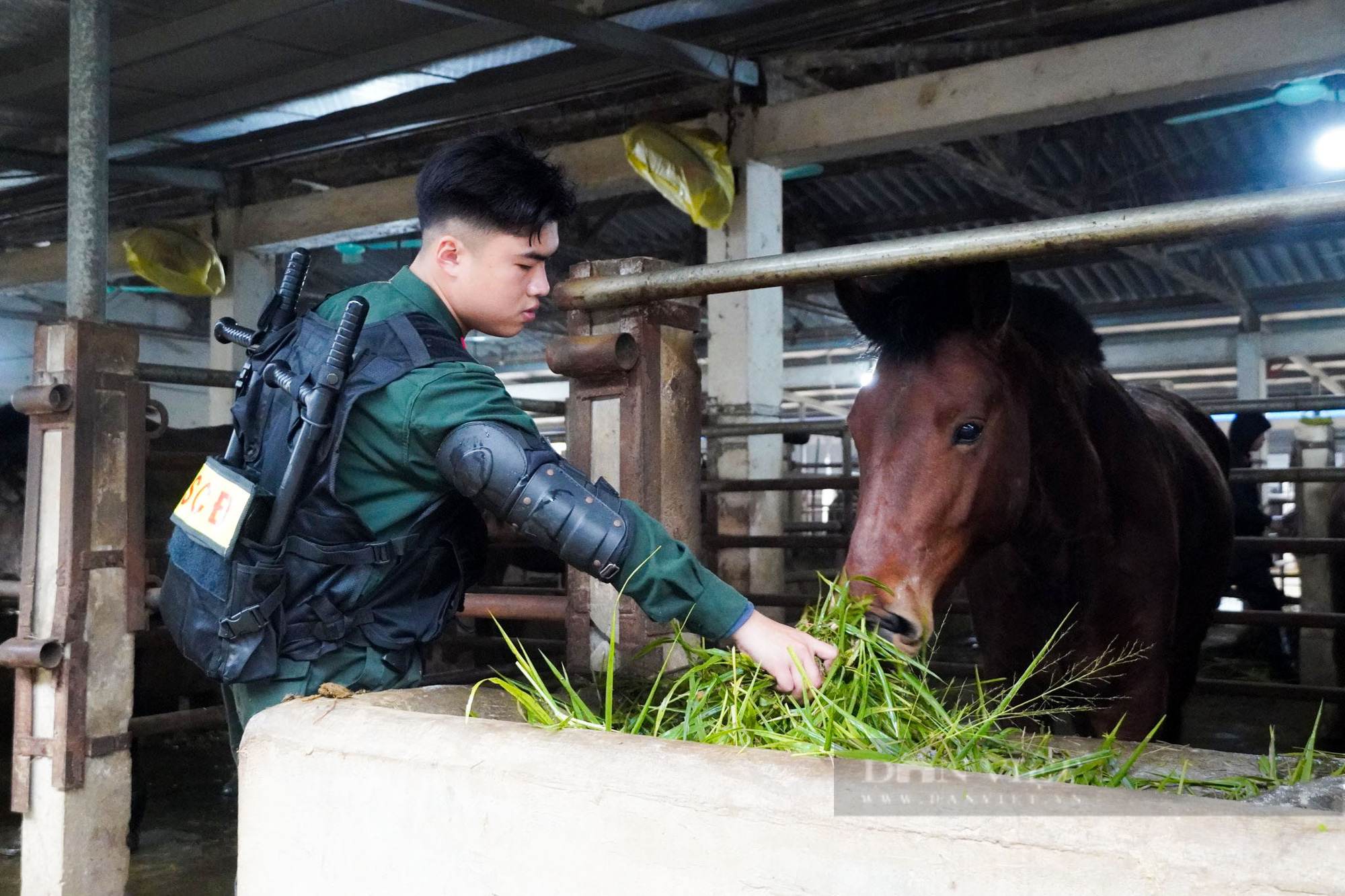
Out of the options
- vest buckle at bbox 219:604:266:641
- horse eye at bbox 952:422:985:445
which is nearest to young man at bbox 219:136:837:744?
vest buckle at bbox 219:604:266:641

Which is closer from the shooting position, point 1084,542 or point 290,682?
point 290,682

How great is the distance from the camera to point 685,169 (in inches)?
249

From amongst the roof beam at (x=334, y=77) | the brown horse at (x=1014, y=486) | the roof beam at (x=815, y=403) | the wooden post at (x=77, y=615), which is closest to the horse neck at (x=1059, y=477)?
the brown horse at (x=1014, y=486)

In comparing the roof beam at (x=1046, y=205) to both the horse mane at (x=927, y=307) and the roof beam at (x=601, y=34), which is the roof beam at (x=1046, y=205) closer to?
the roof beam at (x=601, y=34)

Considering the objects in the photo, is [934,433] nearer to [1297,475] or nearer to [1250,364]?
[1297,475]

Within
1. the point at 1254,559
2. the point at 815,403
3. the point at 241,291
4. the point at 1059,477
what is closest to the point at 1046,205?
the point at 1254,559

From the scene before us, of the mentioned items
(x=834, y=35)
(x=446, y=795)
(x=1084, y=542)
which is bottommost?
(x=446, y=795)

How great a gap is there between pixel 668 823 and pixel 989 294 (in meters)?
1.62

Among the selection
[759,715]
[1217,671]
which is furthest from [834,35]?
[759,715]

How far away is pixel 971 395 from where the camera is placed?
243cm

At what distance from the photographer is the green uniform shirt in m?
1.72

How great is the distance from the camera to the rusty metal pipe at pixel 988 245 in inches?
63.8

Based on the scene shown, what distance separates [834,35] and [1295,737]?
15.0 feet

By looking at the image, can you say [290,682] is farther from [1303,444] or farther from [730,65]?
[1303,444]
